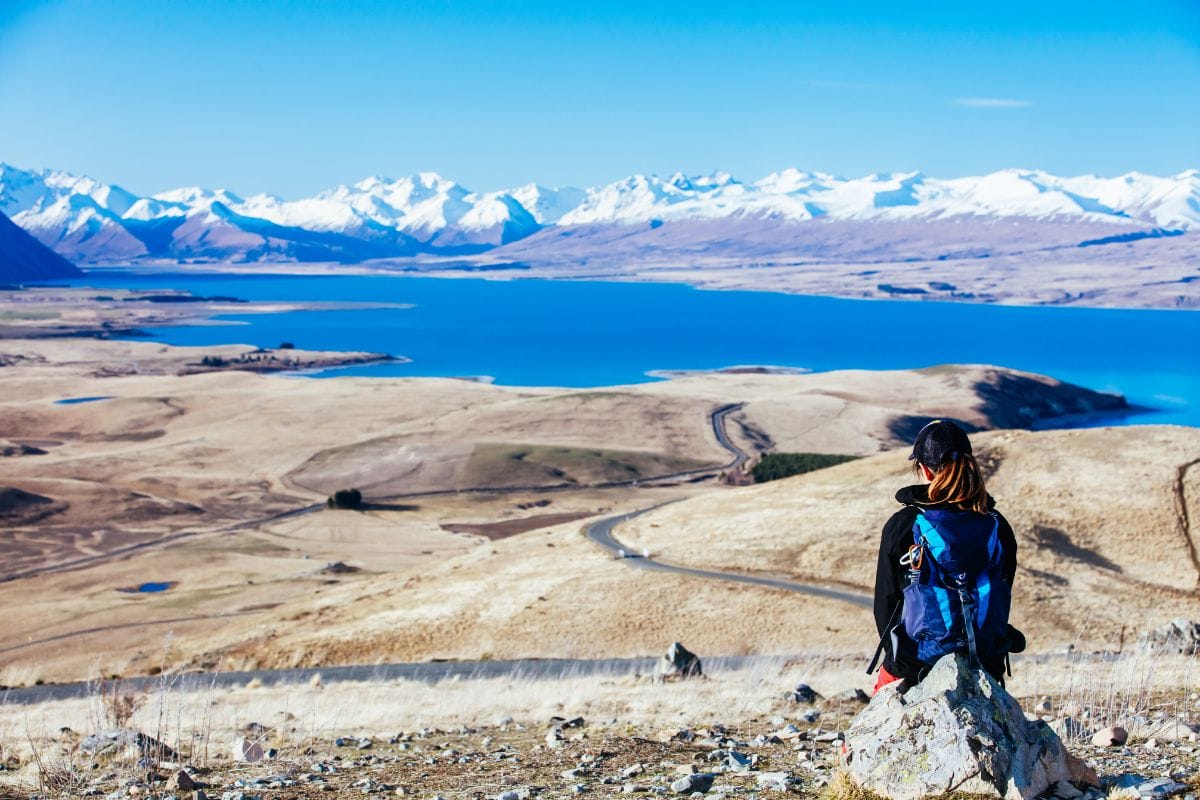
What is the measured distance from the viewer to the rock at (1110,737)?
1098cm

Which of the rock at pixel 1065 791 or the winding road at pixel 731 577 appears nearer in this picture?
the rock at pixel 1065 791

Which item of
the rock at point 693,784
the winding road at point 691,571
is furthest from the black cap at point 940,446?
the winding road at point 691,571

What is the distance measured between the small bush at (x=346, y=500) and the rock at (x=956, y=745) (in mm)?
77062

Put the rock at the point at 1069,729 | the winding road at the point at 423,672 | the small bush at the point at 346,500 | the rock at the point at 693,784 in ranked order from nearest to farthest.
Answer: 1. the rock at the point at 693,784
2. the rock at the point at 1069,729
3. the winding road at the point at 423,672
4. the small bush at the point at 346,500

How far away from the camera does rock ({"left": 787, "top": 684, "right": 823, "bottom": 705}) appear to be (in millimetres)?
17047

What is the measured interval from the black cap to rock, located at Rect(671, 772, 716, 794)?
148 inches

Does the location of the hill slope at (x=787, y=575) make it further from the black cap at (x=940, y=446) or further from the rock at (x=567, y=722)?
the black cap at (x=940, y=446)

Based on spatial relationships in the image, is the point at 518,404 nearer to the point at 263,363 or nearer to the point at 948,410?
the point at 948,410

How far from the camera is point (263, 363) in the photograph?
17638 cm

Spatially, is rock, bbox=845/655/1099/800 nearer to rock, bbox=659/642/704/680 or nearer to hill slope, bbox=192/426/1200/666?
rock, bbox=659/642/704/680

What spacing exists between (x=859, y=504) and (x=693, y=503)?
9.77 metres

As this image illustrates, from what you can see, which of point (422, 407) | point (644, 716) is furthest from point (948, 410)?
point (644, 716)

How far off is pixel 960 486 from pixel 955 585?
602mm

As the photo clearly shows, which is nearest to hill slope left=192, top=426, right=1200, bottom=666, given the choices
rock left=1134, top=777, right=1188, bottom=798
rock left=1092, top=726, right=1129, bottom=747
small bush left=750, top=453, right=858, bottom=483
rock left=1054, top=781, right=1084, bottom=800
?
rock left=1092, top=726, right=1129, bottom=747
